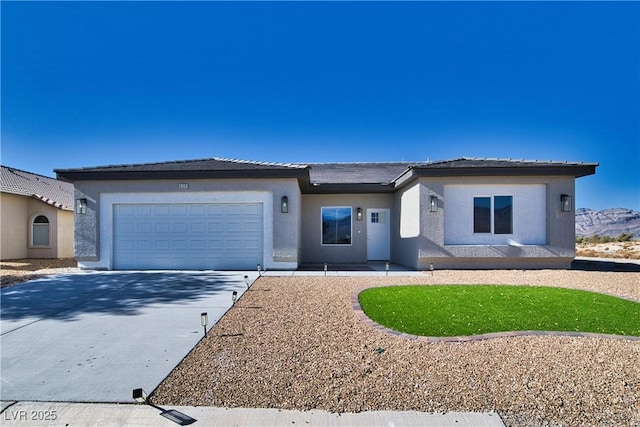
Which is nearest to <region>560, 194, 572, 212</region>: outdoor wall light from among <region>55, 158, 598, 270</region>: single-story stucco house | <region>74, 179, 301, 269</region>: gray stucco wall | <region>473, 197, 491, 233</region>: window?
<region>55, 158, 598, 270</region>: single-story stucco house

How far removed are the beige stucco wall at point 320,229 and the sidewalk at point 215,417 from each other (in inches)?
447

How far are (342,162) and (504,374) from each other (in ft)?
52.1

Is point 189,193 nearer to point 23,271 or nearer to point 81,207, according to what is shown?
point 81,207

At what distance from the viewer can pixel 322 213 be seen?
14.2m

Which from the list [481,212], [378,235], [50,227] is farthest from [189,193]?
[481,212]

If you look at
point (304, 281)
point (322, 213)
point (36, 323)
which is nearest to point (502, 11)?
point (322, 213)

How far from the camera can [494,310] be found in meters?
5.92

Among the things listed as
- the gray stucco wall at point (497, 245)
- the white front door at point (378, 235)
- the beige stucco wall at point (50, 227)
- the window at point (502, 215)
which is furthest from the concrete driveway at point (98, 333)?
the window at point (502, 215)

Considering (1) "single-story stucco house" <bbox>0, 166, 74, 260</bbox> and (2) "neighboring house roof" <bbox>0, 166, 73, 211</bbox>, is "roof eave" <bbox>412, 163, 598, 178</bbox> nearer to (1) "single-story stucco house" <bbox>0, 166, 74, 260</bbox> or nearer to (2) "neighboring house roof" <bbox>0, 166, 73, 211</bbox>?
(1) "single-story stucco house" <bbox>0, 166, 74, 260</bbox>

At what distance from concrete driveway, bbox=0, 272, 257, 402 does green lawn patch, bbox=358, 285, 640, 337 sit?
3.34 meters

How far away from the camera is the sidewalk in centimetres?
261

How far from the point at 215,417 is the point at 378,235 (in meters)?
12.2

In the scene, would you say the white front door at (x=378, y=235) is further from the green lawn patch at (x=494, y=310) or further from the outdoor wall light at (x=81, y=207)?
the outdoor wall light at (x=81, y=207)

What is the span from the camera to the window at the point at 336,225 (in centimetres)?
Answer: 1420
